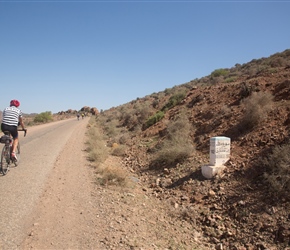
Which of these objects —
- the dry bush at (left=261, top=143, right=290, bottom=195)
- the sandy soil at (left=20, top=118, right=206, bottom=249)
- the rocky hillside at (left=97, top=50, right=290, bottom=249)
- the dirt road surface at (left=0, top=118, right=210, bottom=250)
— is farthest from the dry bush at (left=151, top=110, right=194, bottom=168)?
the dry bush at (left=261, top=143, right=290, bottom=195)

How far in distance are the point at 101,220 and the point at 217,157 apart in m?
4.25

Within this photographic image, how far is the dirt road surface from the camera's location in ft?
16.0

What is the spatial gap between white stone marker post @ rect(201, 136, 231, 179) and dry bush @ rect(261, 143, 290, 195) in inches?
48.0

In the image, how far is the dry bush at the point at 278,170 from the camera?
646 centimetres

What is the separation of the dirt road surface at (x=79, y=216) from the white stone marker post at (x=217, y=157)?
1834 mm

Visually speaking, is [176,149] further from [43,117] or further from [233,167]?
[43,117]

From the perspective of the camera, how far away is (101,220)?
582cm

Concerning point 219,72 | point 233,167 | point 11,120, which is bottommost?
point 233,167

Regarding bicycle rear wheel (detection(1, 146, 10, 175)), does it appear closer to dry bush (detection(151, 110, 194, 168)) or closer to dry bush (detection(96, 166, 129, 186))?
dry bush (detection(96, 166, 129, 186))

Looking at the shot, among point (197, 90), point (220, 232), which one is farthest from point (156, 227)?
point (197, 90)

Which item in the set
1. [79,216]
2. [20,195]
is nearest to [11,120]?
[20,195]

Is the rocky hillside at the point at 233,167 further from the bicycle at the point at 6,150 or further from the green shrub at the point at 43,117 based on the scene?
the green shrub at the point at 43,117

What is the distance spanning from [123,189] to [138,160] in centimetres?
Result: 422

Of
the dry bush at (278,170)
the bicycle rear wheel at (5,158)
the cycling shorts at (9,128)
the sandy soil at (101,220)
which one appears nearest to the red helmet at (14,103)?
the cycling shorts at (9,128)
